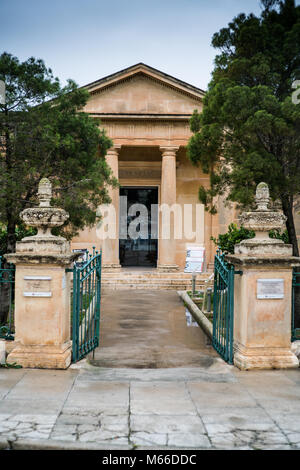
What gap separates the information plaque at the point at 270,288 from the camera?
593cm

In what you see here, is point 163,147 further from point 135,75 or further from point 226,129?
point 226,129

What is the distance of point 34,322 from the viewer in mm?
5836

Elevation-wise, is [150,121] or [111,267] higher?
[150,121]

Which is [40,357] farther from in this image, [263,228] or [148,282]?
[148,282]

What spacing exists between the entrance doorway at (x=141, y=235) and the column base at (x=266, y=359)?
1364cm

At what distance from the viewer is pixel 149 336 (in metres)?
8.60

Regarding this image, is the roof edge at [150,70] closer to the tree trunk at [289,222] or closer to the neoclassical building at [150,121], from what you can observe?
the neoclassical building at [150,121]

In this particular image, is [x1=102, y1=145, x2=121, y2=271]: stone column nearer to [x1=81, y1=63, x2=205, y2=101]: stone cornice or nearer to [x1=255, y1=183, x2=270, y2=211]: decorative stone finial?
[x1=81, y1=63, x2=205, y2=101]: stone cornice

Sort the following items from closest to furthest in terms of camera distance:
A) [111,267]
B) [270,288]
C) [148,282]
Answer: [270,288], [148,282], [111,267]

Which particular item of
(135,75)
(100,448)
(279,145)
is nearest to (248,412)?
(100,448)

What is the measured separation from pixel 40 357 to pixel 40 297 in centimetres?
75

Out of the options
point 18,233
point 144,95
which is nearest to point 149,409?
point 18,233

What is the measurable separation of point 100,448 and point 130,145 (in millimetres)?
14644

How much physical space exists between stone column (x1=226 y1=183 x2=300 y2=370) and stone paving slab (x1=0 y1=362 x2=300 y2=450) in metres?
0.35
